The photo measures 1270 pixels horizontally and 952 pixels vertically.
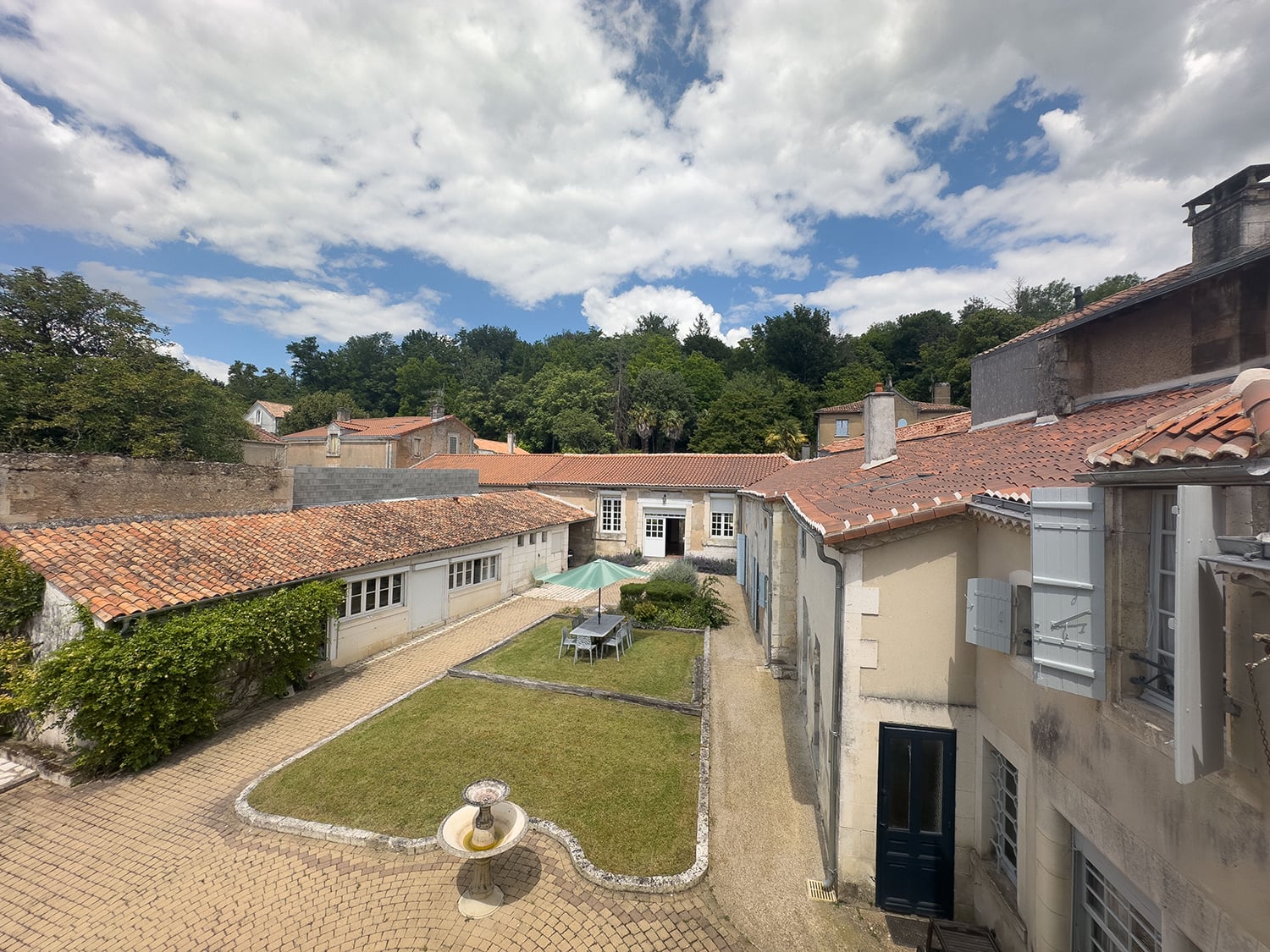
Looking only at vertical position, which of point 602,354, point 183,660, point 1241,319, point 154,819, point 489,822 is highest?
point 602,354

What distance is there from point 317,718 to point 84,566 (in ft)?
15.2

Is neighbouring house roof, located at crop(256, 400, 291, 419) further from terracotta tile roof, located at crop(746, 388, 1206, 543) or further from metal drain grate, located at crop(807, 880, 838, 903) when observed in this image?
metal drain grate, located at crop(807, 880, 838, 903)

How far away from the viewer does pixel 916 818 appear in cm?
576

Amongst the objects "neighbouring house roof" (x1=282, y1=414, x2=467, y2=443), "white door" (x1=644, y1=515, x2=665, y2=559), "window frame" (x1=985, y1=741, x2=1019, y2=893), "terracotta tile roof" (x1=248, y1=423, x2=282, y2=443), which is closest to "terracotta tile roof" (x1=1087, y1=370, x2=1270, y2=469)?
"window frame" (x1=985, y1=741, x2=1019, y2=893)

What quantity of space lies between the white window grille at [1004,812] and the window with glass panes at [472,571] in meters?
14.2

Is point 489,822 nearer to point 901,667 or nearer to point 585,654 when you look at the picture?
point 901,667

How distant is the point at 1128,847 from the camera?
3553mm

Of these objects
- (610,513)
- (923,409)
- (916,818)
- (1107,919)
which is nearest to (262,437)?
(610,513)

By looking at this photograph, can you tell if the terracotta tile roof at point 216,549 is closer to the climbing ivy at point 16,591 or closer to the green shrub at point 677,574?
the climbing ivy at point 16,591

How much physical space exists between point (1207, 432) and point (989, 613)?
8.28 feet

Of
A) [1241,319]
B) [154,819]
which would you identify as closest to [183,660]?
[154,819]

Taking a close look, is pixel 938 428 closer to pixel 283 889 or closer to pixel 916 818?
pixel 916 818

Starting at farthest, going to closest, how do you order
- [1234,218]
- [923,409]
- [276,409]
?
[276,409] → [923,409] → [1234,218]

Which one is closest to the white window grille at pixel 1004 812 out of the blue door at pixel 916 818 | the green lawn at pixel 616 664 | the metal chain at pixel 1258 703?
the blue door at pixel 916 818
